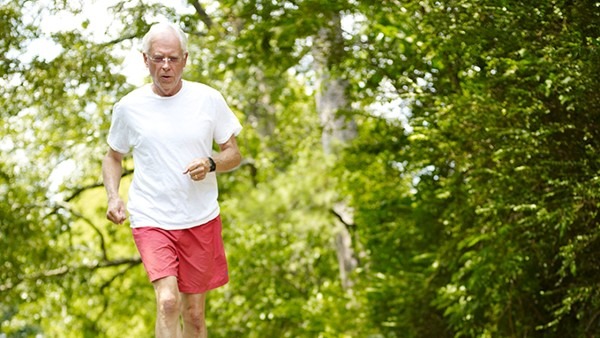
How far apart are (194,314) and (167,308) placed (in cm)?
39

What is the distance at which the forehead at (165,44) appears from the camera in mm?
5055

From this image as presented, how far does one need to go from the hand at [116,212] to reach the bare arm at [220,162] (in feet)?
1.11

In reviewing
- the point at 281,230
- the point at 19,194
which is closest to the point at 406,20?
the point at 19,194

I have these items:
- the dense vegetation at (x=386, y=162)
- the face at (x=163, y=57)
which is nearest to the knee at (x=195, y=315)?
the face at (x=163, y=57)

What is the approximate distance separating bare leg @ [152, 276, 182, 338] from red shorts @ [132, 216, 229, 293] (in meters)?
0.05

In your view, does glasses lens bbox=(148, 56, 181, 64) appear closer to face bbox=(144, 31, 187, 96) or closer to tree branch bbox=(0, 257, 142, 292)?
face bbox=(144, 31, 187, 96)

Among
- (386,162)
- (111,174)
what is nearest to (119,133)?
(111,174)

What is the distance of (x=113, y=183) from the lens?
208 inches

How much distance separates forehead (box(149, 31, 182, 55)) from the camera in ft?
16.6

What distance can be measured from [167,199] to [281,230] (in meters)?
13.1

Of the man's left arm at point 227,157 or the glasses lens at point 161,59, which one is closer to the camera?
the glasses lens at point 161,59

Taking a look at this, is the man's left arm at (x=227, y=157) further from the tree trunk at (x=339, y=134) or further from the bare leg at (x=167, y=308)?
the tree trunk at (x=339, y=134)

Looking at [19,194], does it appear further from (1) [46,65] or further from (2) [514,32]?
(2) [514,32]

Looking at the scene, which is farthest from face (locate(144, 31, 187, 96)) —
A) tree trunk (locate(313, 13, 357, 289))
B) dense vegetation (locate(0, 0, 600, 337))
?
tree trunk (locate(313, 13, 357, 289))
